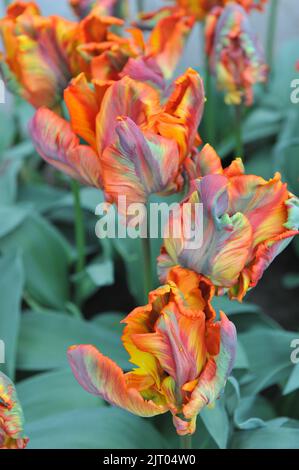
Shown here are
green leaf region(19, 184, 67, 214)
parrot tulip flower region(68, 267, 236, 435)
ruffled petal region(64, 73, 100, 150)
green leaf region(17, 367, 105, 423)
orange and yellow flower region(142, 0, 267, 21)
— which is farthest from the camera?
green leaf region(19, 184, 67, 214)

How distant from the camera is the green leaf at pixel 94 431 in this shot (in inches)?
25.0

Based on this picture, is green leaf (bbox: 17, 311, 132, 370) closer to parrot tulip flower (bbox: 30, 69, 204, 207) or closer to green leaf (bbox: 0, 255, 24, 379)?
green leaf (bbox: 0, 255, 24, 379)

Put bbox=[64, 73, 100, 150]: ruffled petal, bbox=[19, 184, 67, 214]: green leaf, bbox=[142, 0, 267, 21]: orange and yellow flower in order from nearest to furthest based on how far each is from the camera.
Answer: bbox=[64, 73, 100, 150]: ruffled petal → bbox=[142, 0, 267, 21]: orange and yellow flower → bbox=[19, 184, 67, 214]: green leaf

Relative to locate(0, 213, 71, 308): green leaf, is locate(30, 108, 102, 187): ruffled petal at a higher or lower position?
higher

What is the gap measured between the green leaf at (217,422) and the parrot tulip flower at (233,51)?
353 millimetres

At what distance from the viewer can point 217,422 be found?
60 cm

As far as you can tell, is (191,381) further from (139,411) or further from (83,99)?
(83,99)

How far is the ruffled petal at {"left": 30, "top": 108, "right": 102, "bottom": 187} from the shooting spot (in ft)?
1.72

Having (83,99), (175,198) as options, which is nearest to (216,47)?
(175,198)

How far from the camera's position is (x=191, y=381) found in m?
0.43

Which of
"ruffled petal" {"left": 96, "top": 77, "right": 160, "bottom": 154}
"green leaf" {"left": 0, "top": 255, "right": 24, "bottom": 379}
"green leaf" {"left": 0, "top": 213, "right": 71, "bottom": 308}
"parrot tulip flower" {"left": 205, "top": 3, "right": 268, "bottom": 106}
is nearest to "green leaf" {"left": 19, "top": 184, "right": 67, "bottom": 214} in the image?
"green leaf" {"left": 0, "top": 213, "right": 71, "bottom": 308}

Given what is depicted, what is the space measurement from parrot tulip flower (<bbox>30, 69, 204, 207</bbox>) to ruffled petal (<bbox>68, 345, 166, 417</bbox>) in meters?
0.12

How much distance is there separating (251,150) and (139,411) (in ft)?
2.55

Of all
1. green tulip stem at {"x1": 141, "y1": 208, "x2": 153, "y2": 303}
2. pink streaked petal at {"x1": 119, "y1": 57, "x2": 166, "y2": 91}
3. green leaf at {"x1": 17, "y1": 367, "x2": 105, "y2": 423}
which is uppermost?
pink streaked petal at {"x1": 119, "y1": 57, "x2": 166, "y2": 91}
